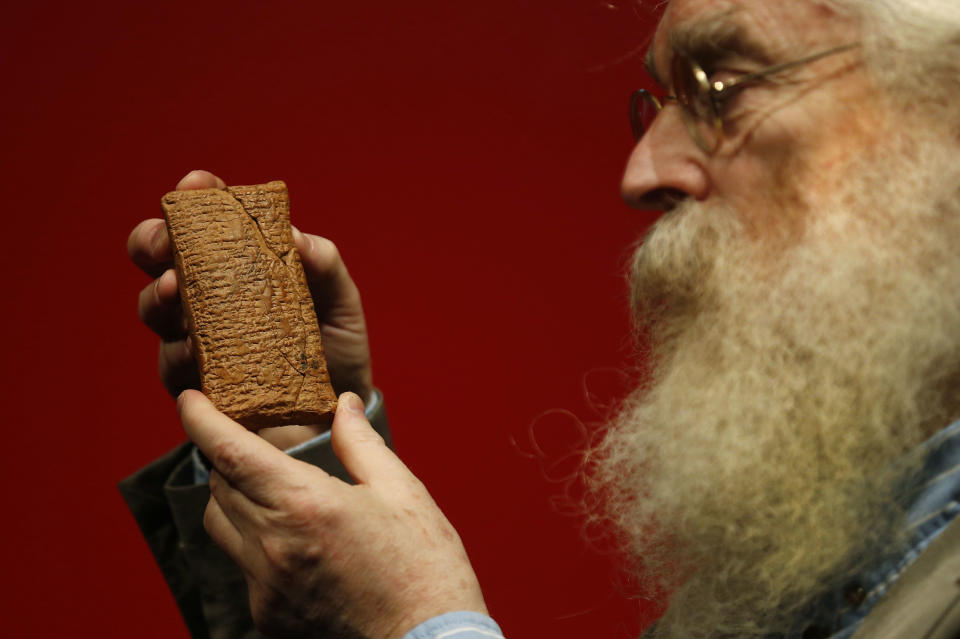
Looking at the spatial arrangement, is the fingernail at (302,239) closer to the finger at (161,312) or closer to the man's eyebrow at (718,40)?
the finger at (161,312)

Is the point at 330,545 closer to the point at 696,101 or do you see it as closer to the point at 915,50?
the point at 696,101

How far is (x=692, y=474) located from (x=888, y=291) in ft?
1.19

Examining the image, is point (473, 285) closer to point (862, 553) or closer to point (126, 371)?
point (126, 371)

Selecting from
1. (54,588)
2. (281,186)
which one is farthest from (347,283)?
(54,588)

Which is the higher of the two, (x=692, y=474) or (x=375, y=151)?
(x=375, y=151)

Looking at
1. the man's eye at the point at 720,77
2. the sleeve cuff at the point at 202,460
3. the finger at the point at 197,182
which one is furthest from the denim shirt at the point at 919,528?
the finger at the point at 197,182

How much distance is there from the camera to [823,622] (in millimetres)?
1066

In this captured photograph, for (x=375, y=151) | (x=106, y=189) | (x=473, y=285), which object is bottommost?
(x=473, y=285)

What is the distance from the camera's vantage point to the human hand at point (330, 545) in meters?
0.94

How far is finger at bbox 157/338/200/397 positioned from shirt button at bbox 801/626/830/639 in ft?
3.26

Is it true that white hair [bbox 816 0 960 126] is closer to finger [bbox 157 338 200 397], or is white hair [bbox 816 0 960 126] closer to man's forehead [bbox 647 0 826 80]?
man's forehead [bbox 647 0 826 80]

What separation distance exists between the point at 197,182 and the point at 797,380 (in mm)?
908

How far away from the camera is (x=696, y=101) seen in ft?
3.85

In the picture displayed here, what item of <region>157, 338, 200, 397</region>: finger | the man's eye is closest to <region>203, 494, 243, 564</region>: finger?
<region>157, 338, 200, 397</region>: finger
